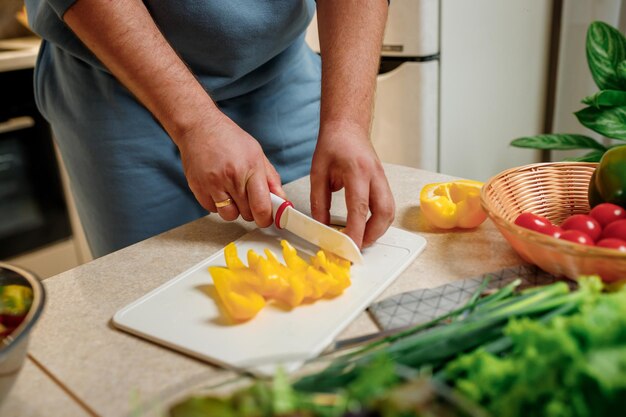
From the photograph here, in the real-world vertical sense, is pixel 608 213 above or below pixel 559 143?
above

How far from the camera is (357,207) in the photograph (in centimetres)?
87

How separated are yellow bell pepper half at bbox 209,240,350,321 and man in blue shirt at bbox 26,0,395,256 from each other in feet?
0.39

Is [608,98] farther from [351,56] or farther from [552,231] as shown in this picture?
[552,231]

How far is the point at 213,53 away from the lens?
1128mm

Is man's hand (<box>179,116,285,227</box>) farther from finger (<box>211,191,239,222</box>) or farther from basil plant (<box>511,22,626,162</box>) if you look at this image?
basil plant (<box>511,22,626,162</box>)

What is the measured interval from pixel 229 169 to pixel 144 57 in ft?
0.75

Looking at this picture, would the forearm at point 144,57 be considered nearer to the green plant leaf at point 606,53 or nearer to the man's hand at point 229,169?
the man's hand at point 229,169

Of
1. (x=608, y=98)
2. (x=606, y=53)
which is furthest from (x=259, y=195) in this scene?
(x=606, y=53)

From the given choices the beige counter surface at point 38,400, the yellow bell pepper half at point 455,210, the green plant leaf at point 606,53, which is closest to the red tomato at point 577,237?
the yellow bell pepper half at point 455,210

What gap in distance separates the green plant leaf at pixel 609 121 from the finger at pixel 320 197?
3.03 ft

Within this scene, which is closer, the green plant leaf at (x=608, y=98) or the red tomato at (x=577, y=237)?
the red tomato at (x=577, y=237)

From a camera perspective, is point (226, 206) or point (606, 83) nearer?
point (226, 206)

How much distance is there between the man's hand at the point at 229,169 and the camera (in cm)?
89

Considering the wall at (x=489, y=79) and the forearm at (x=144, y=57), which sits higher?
the forearm at (x=144, y=57)
